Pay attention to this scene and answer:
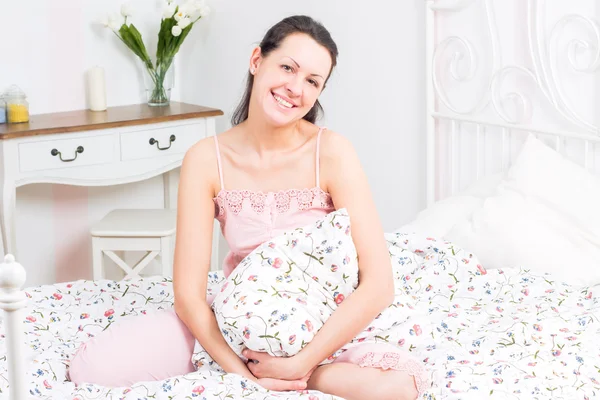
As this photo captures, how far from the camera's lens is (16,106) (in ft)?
10.5

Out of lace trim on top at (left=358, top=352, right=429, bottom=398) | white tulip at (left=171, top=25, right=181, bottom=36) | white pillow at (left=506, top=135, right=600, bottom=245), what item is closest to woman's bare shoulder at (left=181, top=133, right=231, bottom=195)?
lace trim on top at (left=358, top=352, right=429, bottom=398)

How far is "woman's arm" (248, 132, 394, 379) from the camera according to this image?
1.56 meters

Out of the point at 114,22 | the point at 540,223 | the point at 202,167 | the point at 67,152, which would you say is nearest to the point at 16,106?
the point at 67,152

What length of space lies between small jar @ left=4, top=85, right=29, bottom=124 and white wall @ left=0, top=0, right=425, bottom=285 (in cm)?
15

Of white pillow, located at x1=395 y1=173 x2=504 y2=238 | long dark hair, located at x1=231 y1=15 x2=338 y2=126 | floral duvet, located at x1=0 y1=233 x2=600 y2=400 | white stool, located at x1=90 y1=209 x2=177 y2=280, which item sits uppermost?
long dark hair, located at x1=231 y1=15 x2=338 y2=126

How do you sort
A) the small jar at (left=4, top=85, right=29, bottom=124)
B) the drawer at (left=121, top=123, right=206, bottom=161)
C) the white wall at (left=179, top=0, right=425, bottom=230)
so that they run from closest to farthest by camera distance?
the white wall at (left=179, top=0, right=425, bottom=230) → the small jar at (left=4, top=85, right=29, bottom=124) → the drawer at (left=121, top=123, right=206, bottom=161)

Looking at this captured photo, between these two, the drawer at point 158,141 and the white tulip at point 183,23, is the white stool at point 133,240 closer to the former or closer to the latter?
the drawer at point 158,141

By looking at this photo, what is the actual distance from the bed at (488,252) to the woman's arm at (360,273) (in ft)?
0.19

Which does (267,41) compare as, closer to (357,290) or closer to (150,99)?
(357,290)

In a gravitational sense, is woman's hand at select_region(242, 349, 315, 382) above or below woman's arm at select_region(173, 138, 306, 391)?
below

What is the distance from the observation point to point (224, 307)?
5.09ft

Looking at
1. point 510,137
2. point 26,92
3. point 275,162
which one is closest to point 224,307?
point 275,162

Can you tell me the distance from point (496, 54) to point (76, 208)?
187cm

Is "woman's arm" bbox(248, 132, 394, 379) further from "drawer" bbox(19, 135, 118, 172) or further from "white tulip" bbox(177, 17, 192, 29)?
"white tulip" bbox(177, 17, 192, 29)
